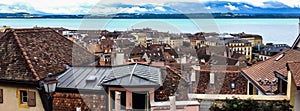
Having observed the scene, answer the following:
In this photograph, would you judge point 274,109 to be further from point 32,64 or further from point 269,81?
point 32,64

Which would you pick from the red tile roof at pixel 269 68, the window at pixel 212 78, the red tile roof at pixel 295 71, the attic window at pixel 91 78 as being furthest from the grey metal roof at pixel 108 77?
the window at pixel 212 78

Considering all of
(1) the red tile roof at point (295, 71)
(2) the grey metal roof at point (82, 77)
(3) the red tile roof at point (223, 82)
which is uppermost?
(1) the red tile roof at point (295, 71)

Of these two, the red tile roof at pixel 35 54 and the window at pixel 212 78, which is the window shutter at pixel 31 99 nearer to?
the red tile roof at pixel 35 54

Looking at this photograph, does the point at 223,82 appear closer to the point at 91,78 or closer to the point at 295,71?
the point at 295,71

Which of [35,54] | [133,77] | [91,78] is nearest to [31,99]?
[35,54]

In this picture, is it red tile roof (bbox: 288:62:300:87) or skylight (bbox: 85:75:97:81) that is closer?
red tile roof (bbox: 288:62:300:87)

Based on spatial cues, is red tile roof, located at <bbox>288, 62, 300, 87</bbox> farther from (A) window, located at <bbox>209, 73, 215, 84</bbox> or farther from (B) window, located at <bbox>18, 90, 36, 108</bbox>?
(B) window, located at <bbox>18, 90, 36, 108</bbox>

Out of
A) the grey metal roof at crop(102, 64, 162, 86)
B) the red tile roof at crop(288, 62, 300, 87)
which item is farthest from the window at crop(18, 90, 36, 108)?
the red tile roof at crop(288, 62, 300, 87)
